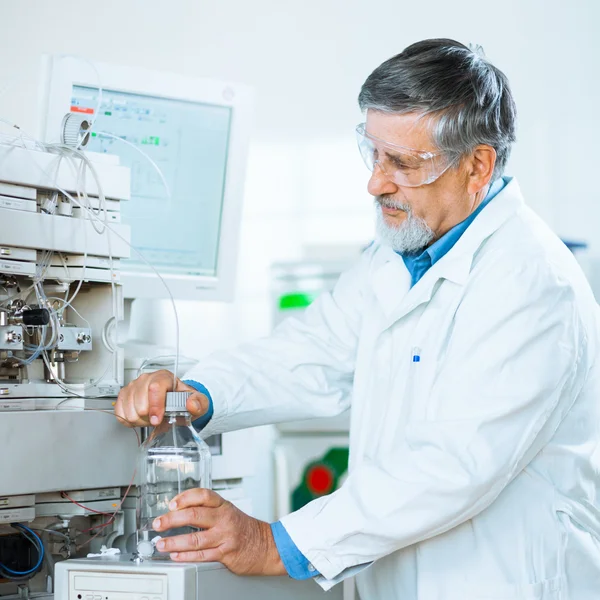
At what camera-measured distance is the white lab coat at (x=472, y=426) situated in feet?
3.77

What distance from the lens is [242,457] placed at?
1.68 metres

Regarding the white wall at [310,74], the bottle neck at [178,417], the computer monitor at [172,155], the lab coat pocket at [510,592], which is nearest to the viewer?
the lab coat pocket at [510,592]

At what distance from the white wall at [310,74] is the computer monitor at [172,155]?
70.1 inches

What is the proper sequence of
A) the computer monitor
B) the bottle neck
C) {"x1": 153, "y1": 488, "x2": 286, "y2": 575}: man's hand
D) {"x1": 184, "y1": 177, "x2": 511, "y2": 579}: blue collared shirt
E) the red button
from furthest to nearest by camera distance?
the red button, the computer monitor, {"x1": 184, "y1": 177, "x2": 511, "y2": 579}: blue collared shirt, the bottle neck, {"x1": 153, "y1": 488, "x2": 286, "y2": 575}: man's hand

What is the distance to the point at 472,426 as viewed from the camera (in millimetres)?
1146

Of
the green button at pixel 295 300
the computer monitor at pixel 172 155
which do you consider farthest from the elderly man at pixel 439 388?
the green button at pixel 295 300

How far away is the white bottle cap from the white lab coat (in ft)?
0.59

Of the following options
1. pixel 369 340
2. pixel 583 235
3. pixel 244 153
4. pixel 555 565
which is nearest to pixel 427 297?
pixel 369 340

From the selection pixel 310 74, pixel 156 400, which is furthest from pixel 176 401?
pixel 310 74

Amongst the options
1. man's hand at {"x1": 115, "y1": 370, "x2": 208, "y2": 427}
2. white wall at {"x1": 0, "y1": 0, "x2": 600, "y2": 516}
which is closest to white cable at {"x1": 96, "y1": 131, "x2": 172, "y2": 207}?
man's hand at {"x1": 115, "y1": 370, "x2": 208, "y2": 427}

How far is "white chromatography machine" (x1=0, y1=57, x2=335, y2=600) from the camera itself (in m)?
1.17

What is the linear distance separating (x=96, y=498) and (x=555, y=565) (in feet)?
2.12

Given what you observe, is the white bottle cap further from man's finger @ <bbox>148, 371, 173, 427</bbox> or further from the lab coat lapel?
the lab coat lapel

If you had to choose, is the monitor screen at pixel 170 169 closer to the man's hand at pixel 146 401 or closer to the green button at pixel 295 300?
the man's hand at pixel 146 401
